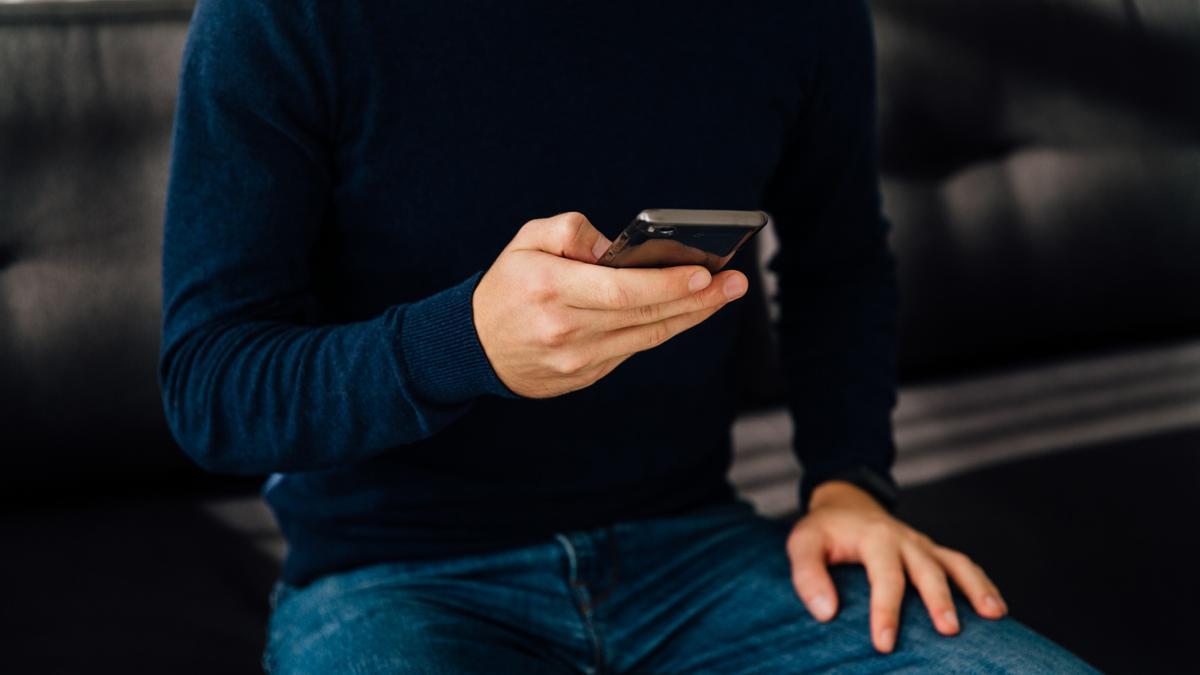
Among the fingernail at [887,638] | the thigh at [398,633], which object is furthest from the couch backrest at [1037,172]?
the thigh at [398,633]

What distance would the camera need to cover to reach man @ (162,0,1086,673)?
626 millimetres

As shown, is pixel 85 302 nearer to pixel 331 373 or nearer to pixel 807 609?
pixel 331 373

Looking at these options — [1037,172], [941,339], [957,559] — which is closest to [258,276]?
[957,559]

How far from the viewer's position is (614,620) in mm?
778

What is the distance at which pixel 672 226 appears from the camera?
0.49 m

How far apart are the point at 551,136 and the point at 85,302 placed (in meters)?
0.60

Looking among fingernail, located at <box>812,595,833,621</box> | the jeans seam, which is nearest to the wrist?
fingernail, located at <box>812,595,833,621</box>

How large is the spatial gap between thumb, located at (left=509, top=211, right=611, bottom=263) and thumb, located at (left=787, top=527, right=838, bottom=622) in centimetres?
37

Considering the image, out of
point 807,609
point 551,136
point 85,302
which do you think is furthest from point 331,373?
point 85,302

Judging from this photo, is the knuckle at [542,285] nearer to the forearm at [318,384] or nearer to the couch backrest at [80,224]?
the forearm at [318,384]

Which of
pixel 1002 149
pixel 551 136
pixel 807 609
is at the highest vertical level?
pixel 551 136

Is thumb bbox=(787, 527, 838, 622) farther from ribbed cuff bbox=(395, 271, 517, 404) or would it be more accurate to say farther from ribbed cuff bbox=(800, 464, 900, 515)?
ribbed cuff bbox=(395, 271, 517, 404)

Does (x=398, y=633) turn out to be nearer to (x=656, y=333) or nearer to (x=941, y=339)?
(x=656, y=333)

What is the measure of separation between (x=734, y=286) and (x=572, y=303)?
0.30ft
